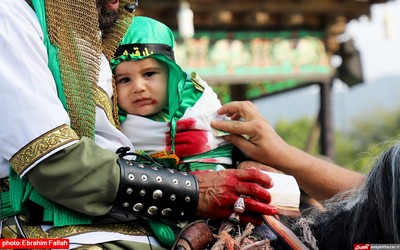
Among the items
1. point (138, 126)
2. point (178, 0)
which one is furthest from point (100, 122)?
point (178, 0)

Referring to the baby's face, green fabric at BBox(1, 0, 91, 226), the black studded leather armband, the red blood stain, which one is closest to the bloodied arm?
the red blood stain

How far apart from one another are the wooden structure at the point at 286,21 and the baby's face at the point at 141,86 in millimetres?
7333

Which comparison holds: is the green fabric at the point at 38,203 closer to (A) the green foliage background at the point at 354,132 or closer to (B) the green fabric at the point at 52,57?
(B) the green fabric at the point at 52,57

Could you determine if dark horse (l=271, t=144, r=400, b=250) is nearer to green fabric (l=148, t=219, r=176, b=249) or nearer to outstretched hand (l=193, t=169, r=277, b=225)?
outstretched hand (l=193, t=169, r=277, b=225)

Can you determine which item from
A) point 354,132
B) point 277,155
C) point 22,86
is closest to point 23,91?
point 22,86

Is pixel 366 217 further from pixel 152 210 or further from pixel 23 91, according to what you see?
pixel 23 91

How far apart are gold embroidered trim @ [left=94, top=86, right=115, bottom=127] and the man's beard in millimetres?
321

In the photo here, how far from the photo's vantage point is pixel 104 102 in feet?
9.98

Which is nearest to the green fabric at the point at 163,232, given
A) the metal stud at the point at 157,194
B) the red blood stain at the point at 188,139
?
the metal stud at the point at 157,194

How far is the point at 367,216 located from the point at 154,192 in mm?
788

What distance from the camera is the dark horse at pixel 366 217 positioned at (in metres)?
2.43

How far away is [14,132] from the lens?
8.64 ft

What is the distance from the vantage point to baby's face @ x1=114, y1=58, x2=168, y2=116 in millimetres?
3273

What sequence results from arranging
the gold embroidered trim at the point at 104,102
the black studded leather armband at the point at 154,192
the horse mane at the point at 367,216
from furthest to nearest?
1. the gold embroidered trim at the point at 104,102
2. the black studded leather armband at the point at 154,192
3. the horse mane at the point at 367,216
